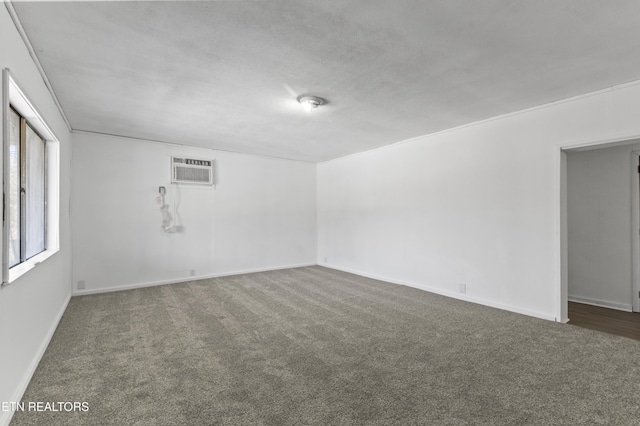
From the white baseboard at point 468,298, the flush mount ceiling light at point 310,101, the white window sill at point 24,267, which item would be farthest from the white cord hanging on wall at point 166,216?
the white baseboard at point 468,298

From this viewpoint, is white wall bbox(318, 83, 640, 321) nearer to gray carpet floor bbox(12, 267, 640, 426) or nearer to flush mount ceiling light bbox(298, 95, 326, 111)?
gray carpet floor bbox(12, 267, 640, 426)

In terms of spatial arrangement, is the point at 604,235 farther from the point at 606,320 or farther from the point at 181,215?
the point at 181,215

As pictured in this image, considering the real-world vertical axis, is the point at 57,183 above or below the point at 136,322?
above

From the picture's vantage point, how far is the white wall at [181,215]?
15.6 feet

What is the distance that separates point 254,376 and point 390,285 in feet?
11.1

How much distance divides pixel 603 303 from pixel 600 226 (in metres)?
1.08

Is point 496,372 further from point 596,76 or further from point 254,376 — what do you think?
point 596,76

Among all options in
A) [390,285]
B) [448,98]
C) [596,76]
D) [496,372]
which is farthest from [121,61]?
[390,285]

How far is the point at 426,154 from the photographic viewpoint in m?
4.92

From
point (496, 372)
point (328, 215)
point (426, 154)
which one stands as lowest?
point (496, 372)

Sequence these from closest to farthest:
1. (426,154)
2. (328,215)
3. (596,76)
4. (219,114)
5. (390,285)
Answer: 1. (596,76)
2. (219,114)
3. (426,154)
4. (390,285)
5. (328,215)

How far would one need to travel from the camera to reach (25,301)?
226 centimetres

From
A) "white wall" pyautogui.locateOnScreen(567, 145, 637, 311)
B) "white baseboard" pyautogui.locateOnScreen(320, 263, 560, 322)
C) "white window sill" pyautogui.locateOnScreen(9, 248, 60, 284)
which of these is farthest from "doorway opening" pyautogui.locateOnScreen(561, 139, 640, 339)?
"white window sill" pyautogui.locateOnScreen(9, 248, 60, 284)

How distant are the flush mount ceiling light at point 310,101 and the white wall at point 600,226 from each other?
13.1ft
